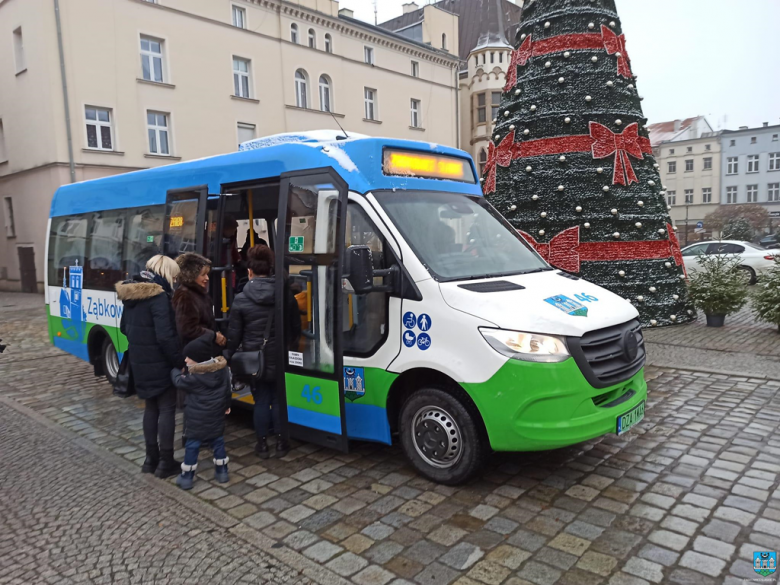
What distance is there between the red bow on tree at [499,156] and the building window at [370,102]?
2288 centimetres

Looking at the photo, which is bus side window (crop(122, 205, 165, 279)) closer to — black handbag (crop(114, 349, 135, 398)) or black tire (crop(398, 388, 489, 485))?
black handbag (crop(114, 349, 135, 398))

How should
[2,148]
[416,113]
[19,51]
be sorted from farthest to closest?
[416,113] < [2,148] < [19,51]

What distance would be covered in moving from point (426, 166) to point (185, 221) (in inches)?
110

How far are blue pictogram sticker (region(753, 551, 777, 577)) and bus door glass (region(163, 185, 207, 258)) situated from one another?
17.4ft

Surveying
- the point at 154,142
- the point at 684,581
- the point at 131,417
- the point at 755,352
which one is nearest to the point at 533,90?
the point at 755,352

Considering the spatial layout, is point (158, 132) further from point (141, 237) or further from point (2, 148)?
point (141, 237)

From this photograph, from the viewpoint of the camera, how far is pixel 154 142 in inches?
941

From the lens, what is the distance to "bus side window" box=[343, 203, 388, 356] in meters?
4.77

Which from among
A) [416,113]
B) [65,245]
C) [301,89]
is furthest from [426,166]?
[416,113]

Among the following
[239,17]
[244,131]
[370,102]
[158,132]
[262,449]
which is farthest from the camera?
[370,102]

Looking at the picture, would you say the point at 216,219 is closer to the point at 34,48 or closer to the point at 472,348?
the point at 472,348

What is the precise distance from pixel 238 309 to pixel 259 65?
25131mm

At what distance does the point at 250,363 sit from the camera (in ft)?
16.6

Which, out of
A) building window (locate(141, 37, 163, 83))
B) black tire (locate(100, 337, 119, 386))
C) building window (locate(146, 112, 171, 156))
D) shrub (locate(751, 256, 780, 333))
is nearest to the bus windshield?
black tire (locate(100, 337, 119, 386))
